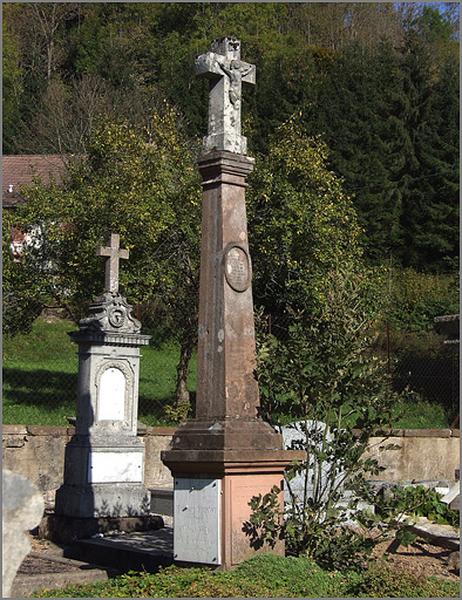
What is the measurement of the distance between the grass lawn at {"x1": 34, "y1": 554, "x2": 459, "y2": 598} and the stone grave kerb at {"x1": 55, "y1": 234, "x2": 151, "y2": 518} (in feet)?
13.9

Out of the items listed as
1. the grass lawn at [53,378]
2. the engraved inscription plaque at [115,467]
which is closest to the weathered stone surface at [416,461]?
the grass lawn at [53,378]

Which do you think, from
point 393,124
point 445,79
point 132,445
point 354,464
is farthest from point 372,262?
point 354,464

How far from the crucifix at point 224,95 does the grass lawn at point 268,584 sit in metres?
3.48

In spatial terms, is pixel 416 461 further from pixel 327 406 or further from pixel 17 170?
pixel 17 170

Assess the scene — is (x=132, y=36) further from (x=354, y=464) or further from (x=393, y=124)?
(x=354, y=464)

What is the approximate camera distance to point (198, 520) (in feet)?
25.9

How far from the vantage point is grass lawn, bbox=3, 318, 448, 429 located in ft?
66.3

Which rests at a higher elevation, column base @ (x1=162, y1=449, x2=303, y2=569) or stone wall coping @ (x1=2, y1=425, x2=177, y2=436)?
stone wall coping @ (x1=2, y1=425, x2=177, y2=436)

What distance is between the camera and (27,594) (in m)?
8.02

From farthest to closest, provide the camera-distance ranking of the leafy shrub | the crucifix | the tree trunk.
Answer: the tree trunk → the crucifix → the leafy shrub

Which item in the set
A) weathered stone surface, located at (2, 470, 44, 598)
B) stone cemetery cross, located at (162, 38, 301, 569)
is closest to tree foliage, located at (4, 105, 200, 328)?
stone cemetery cross, located at (162, 38, 301, 569)

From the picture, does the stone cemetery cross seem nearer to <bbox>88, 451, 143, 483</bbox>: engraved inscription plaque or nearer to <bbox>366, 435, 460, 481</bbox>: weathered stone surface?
<bbox>88, 451, 143, 483</bbox>: engraved inscription plaque

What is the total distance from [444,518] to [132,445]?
4.07 m

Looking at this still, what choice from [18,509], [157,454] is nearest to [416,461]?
[157,454]
